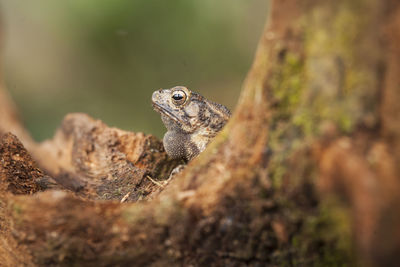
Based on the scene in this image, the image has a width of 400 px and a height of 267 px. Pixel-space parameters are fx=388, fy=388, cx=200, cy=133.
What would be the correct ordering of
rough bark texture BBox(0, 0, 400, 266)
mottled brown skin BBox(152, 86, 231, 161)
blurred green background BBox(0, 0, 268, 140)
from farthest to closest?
blurred green background BBox(0, 0, 268, 140), mottled brown skin BBox(152, 86, 231, 161), rough bark texture BBox(0, 0, 400, 266)

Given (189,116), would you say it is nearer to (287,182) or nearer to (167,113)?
(167,113)

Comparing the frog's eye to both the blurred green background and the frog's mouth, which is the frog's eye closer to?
the frog's mouth

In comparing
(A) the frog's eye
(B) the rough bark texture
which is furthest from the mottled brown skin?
(B) the rough bark texture

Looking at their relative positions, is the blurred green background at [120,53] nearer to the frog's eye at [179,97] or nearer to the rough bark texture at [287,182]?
the frog's eye at [179,97]

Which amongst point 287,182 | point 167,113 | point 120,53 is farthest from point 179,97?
point 120,53

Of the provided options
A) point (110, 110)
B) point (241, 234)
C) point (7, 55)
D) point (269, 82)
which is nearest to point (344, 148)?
point (269, 82)

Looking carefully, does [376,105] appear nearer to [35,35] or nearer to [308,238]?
[308,238]
